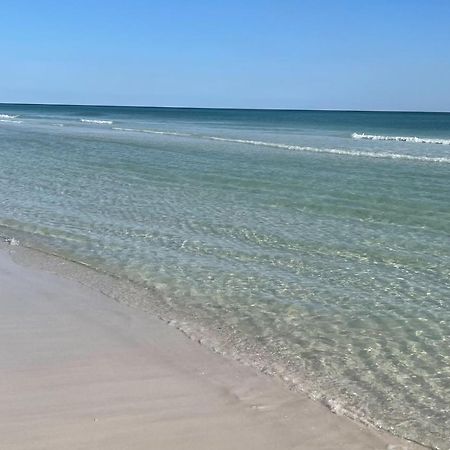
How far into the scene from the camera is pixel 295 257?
33.2ft

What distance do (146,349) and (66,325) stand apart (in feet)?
3.65

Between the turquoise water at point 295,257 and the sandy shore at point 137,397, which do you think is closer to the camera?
the sandy shore at point 137,397

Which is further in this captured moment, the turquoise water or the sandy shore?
the turquoise water

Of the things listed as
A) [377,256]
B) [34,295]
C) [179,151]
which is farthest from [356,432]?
[179,151]

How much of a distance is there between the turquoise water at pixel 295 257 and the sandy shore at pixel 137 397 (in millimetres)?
367

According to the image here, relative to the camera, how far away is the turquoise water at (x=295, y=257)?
5.90 m

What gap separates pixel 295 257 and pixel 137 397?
17.6ft

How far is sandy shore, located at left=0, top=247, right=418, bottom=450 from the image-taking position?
4.47 meters

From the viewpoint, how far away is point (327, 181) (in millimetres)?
19797

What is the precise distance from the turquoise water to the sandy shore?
367 mm

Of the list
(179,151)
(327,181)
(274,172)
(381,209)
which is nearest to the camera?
(381,209)

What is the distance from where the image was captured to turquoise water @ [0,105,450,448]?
5898mm

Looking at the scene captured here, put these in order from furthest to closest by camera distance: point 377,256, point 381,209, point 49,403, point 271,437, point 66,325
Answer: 1. point 381,209
2. point 377,256
3. point 66,325
4. point 49,403
5. point 271,437

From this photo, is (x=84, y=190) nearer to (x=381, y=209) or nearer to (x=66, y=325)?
(x=381, y=209)
